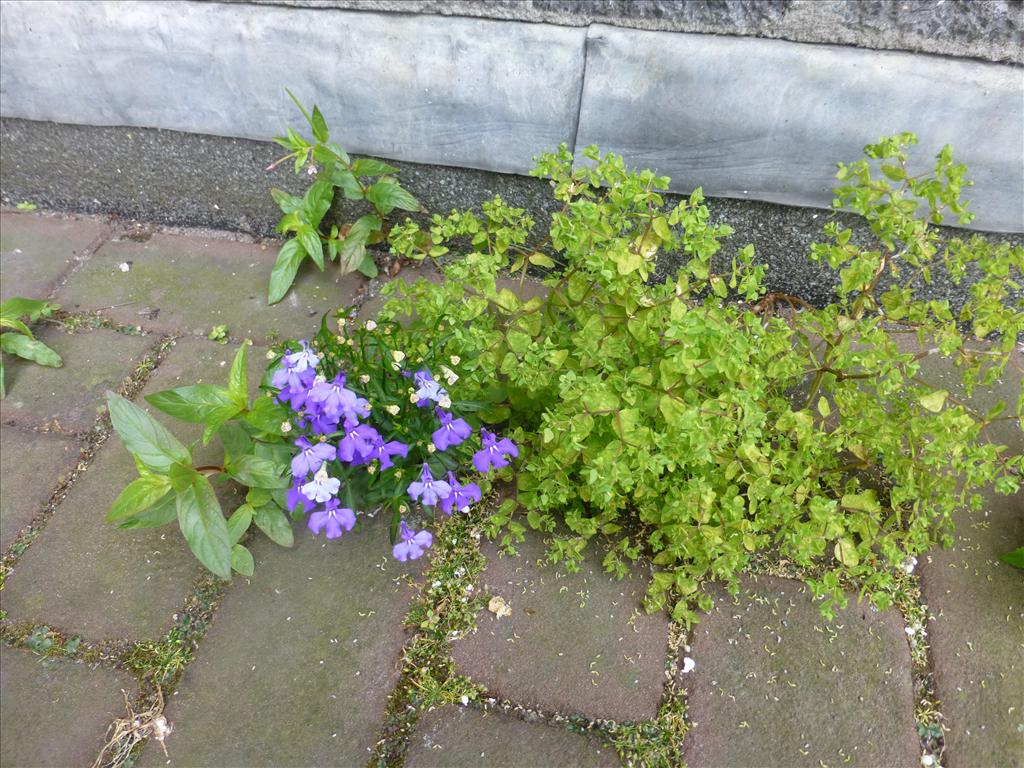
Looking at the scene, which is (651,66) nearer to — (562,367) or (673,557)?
(562,367)

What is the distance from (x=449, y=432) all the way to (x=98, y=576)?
3.31 feet

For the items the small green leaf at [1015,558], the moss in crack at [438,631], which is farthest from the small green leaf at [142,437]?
the small green leaf at [1015,558]

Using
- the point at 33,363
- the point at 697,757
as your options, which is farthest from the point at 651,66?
the point at 33,363

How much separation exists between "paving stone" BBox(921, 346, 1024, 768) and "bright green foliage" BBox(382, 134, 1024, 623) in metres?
0.10

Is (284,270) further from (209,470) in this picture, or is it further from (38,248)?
(38,248)

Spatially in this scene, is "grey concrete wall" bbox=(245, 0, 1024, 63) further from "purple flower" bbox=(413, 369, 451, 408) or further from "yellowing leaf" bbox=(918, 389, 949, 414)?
"purple flower" bbox=(413, 369, 451, 408)

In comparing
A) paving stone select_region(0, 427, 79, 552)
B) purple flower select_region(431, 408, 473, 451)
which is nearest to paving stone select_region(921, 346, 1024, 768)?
purple flower select_region(431, 408, 473, 451)

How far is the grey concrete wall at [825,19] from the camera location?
5.81 ft

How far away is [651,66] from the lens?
1.97 meters

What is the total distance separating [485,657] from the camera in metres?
1.67

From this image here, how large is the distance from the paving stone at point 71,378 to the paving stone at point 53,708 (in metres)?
0.73

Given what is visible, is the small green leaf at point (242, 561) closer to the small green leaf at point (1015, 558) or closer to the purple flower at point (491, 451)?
the purple flower at point (491, 451)

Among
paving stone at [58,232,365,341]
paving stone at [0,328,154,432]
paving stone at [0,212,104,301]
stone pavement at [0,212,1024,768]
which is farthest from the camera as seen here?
paving stone at [0,212,104,301]

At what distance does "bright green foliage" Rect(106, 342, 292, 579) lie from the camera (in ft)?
5.37
